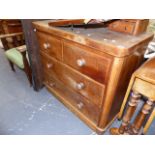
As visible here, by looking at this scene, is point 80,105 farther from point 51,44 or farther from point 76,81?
point 51,44

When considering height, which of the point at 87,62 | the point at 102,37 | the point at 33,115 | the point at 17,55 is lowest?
the point at 33,115

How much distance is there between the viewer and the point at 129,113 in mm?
1015

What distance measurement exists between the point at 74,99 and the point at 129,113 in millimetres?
530

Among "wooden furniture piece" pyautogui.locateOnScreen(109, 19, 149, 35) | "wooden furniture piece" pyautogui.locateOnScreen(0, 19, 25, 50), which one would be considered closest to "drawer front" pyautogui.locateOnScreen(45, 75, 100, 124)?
"wooden furniture piece" pyautogui.locateOnScreen(109, 19, 149, 35)

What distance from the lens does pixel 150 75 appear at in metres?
0.78

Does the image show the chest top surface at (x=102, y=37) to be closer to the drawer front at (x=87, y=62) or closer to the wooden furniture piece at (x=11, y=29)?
the drawer front at (x=87, y=62)

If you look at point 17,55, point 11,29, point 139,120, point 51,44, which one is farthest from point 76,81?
point 11,29

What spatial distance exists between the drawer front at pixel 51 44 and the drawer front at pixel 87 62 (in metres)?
0.09

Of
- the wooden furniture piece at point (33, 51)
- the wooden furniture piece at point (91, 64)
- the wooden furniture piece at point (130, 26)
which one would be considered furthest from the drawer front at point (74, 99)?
the wooden furniture piece at point (130, 26)

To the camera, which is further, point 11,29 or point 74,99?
point 11,29

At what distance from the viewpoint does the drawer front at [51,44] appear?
1.14m

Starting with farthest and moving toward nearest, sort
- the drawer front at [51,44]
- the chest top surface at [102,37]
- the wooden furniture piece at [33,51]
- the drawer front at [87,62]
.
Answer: the wooden furniture piece at [33,51]
the drawer front at [51,44]
the drawer front at [87,62]
the chest top surface at [102,37]
